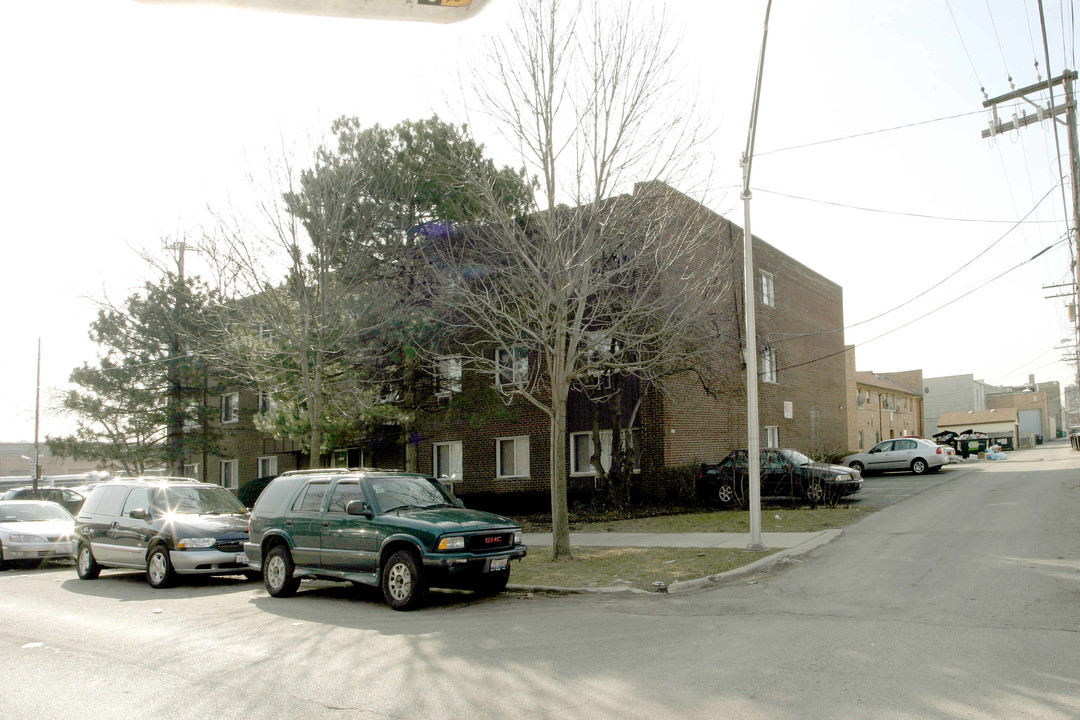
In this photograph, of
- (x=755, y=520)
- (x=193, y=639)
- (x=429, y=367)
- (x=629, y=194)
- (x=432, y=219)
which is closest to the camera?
(x=193, y=639)

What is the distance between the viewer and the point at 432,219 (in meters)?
20.2

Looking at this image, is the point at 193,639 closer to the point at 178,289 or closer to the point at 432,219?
the point at 432,219

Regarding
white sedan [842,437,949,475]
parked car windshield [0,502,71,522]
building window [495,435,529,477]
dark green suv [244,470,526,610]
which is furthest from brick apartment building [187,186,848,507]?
parked car windshield [0,502,71,522]

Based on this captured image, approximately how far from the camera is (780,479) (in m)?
20.6

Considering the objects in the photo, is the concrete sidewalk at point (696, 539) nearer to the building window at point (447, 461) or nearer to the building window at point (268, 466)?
the building window at point (447, 461)

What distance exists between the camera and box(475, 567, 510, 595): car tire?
1066 centimetres

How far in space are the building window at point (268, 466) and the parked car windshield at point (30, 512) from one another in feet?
47.9

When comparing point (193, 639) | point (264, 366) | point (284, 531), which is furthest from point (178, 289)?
point (193, 639)

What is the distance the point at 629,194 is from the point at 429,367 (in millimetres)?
9629

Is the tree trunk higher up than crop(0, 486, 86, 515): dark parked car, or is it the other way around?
the tree trunk

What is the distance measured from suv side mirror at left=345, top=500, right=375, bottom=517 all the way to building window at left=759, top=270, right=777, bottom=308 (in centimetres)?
2191

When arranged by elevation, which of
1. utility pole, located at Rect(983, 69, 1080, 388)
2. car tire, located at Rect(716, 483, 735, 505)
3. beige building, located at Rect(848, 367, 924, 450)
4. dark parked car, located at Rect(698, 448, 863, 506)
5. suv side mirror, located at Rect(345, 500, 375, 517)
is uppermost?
utility pole, located at Rect(983, 69, 1080, 388)

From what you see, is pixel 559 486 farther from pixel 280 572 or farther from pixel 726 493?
pixel 726 493

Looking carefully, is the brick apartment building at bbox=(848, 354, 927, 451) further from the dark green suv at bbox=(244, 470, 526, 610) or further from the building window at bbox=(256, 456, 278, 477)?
the dark green suv at bbox=(244, 470, 526, 610)
